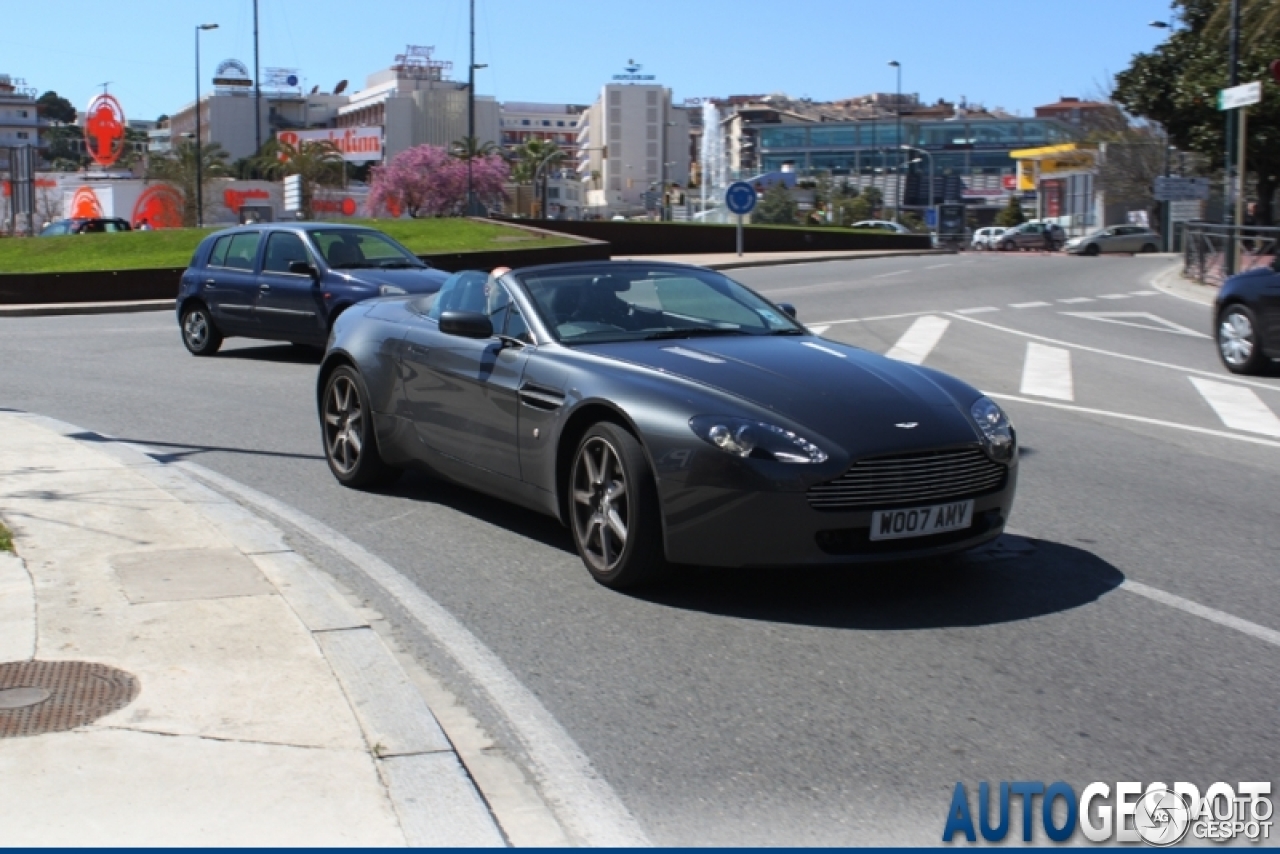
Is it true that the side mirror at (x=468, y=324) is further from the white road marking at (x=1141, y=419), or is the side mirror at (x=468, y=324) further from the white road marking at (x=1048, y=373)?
the white road marking at (x=1048, y=373)

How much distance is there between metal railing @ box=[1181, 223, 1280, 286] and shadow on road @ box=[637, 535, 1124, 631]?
18.4 metres

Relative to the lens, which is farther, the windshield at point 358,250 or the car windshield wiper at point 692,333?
the windshield at point 358,250

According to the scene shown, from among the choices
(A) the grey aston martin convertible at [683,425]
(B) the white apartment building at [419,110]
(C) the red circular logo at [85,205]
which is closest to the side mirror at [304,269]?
(A) the grey aston martin convertible at [683,425]

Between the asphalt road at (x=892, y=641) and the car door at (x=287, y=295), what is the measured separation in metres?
4.71

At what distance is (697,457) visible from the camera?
5.96 m

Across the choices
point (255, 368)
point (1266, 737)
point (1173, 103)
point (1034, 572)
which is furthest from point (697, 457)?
point (1173, 103)

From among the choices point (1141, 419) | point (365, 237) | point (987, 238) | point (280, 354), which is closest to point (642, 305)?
point (1141, 419)

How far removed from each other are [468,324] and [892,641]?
2.74 metres

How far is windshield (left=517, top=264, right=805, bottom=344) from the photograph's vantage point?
24.1ft

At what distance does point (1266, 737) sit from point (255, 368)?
13372 millimetres

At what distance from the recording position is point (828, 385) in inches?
253

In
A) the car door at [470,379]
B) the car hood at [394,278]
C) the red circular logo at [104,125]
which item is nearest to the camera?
the car door at [470,379]

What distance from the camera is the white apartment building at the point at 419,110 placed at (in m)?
170

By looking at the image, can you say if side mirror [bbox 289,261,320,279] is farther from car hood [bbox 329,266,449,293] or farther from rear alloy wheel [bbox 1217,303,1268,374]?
rear alloy wheel [bbox 1217,303,1268,374]
